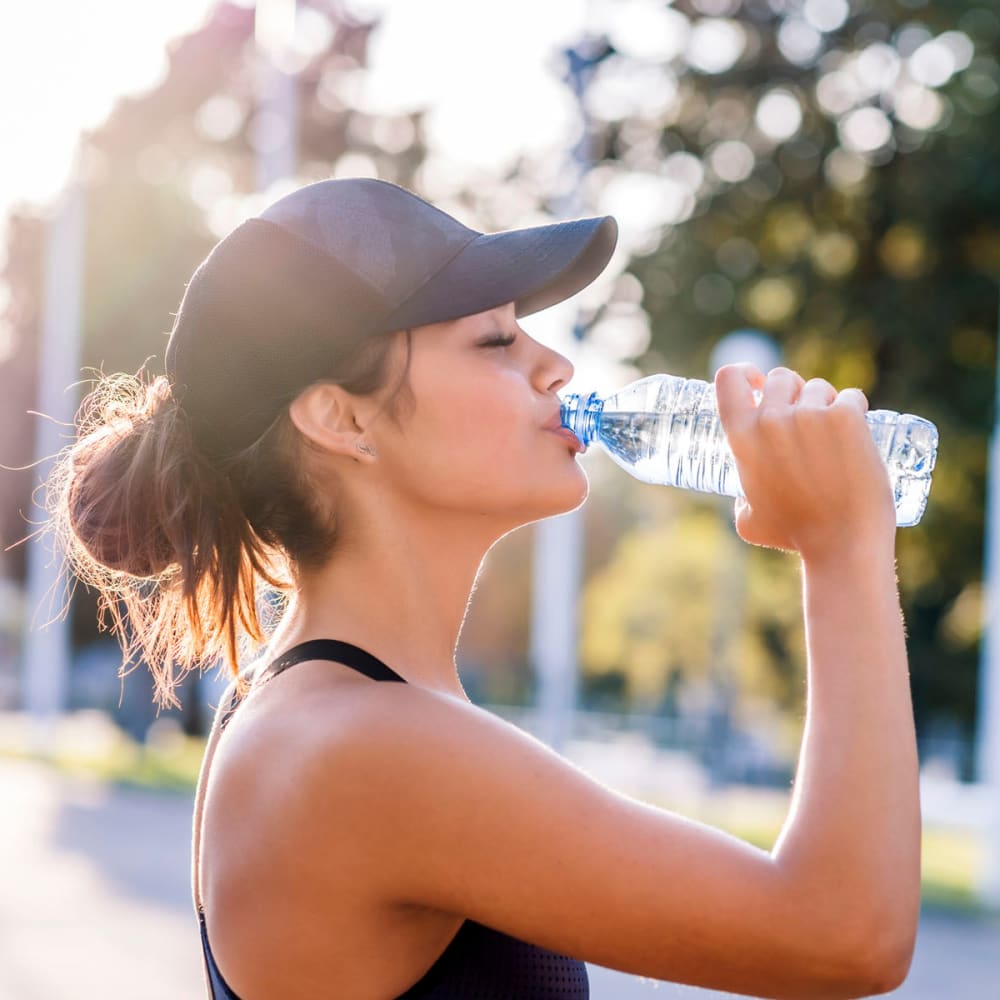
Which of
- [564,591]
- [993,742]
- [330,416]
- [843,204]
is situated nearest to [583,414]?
[330,416]

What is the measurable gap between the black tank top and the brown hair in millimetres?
307

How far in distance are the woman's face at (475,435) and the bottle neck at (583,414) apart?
99mm

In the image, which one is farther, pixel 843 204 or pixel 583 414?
pixel 843 204

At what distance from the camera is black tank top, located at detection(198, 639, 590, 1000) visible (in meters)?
1.74

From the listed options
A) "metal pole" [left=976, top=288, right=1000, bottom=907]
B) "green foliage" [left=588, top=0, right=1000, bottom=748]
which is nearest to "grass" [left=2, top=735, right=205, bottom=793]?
"green foliage" [left=588, top=0, right=1000, bottom=748]

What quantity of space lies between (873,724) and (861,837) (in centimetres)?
13

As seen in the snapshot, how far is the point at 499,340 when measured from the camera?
2.08m

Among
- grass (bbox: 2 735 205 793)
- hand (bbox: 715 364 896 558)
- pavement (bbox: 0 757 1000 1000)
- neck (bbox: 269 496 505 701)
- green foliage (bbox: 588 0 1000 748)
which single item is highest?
green foliage (bbox: 588 0 1000 748)

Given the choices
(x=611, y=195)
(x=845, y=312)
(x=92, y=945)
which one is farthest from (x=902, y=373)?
(x=92, y=945)

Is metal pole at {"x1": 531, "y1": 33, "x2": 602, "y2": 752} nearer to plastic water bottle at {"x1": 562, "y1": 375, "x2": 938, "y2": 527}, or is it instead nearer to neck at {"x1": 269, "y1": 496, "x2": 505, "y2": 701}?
plastic water bottle at {"x1": 562, "y1": 375, "x2": 938, "y2": 527}

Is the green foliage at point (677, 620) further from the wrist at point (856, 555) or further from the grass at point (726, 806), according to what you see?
the wrist at point (856, 555)

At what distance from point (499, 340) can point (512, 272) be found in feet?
0.30

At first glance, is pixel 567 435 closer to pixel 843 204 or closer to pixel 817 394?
pixel 817 394

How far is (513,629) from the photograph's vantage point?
48094mm
